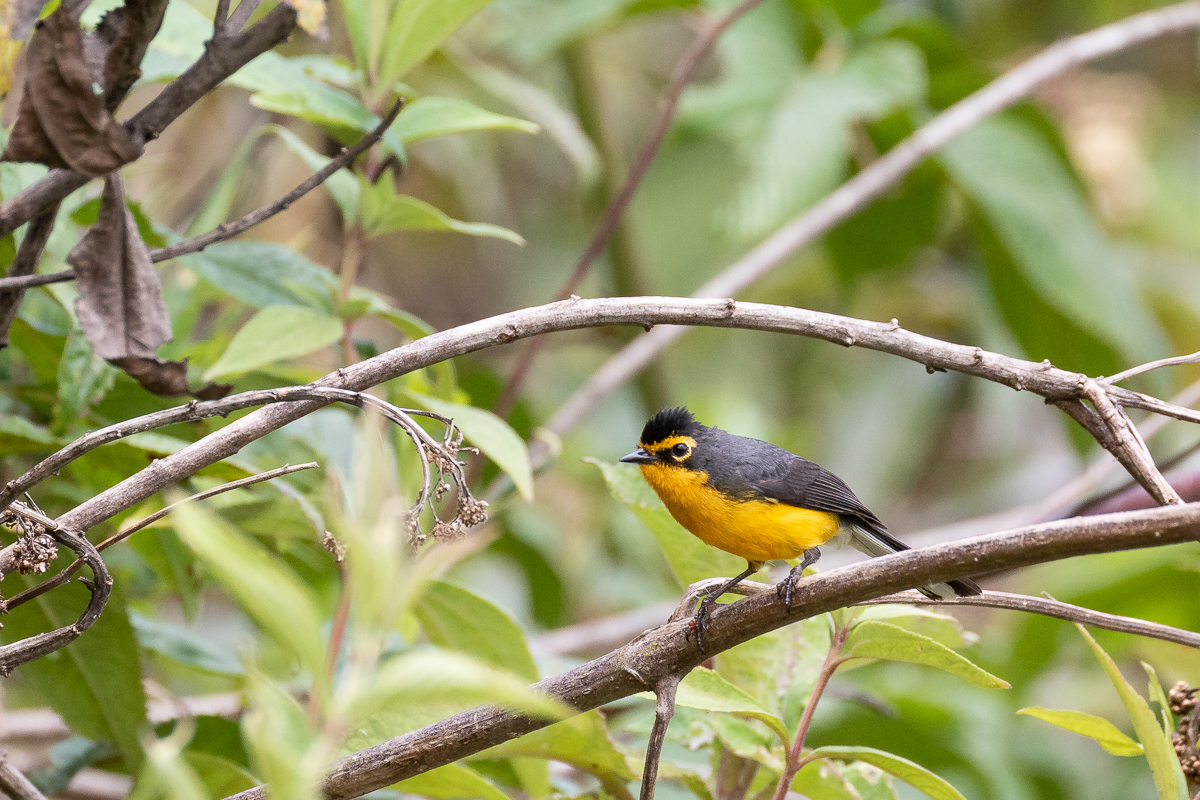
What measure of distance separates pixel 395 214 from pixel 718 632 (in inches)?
27.9

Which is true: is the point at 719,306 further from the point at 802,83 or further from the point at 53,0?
the point at 802,83

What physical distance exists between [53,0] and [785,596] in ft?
2.97

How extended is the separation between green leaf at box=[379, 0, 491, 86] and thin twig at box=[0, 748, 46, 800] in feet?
2.73

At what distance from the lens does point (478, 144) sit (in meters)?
3.40

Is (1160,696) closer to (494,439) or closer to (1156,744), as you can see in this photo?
(1156,744)

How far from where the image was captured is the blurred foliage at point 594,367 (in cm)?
106

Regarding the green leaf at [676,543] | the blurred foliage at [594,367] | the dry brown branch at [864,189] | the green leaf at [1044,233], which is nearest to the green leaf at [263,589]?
the blurred foliage at [594,367]

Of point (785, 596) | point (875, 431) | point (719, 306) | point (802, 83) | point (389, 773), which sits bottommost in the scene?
point (389, 773)

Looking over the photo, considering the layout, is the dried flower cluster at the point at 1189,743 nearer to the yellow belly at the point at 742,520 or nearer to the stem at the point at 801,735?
the stem at the point at 801,735

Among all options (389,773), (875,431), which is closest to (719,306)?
(389,773)

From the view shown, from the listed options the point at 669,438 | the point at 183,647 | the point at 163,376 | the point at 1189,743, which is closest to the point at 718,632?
the point at 1189,743

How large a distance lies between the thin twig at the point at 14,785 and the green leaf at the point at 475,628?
45cm

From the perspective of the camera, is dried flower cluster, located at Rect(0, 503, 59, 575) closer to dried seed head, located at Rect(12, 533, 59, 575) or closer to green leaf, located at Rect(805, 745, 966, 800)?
dried seed head, located at Rect(12, 533, 59, 575)

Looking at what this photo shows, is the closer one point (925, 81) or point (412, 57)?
point (412, 57)
